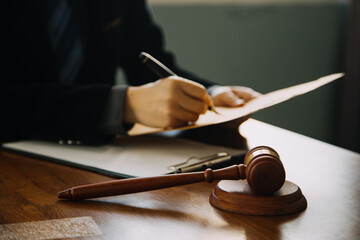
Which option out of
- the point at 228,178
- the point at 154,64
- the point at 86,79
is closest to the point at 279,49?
the point at 86,79

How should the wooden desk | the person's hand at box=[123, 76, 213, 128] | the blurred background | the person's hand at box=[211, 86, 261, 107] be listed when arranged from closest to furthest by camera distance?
the wooden desk
the person's hand at box=[123, 76, 213, 128]
the person's hand at box=[211, 86, 261, 107]
the blurred background

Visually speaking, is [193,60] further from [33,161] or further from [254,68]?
[33,161]

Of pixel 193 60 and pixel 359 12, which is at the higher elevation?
pixel 359 12

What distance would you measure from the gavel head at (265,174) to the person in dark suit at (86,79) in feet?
1.19

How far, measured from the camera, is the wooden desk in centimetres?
52

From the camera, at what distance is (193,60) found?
9.51ft

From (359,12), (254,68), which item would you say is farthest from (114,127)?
(359,12)

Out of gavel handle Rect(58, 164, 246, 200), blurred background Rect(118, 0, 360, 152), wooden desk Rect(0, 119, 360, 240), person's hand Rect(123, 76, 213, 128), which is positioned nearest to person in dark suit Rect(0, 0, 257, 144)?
person's hand Rect(123, 76, 213, 128)

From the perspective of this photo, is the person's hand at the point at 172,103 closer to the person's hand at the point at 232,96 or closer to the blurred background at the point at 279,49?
the person's hand at the point at 232,96

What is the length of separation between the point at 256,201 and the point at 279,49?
8.83ft

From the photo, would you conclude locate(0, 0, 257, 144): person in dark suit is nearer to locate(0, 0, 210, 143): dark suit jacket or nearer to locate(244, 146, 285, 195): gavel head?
locate(0, 0, 210, 143): dark suit jacket

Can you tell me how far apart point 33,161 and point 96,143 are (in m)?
0.14

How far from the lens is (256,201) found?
0.57 metres

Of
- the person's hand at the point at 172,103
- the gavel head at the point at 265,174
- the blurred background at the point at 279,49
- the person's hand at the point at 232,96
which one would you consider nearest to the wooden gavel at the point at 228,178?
the gavel head at the point at 265,174
